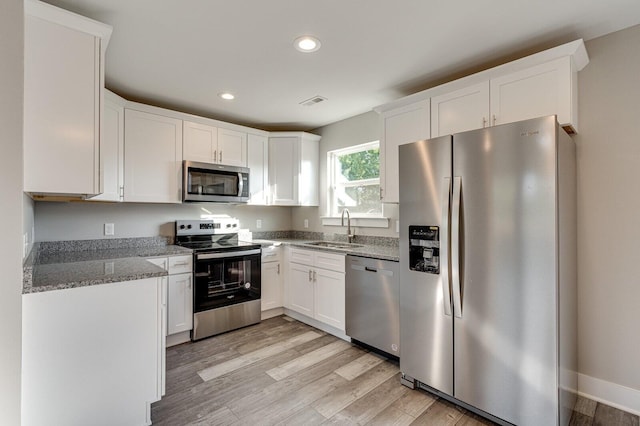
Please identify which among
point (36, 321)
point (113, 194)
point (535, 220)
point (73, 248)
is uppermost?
point (113, 194)

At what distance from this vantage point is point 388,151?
9.55 feet

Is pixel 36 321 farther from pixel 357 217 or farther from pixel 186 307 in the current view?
pixel 357 217

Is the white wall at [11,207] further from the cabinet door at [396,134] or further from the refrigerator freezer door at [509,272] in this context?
the cabinet door at [396,134]

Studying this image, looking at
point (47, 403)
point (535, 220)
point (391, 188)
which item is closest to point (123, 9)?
point (47, 403)

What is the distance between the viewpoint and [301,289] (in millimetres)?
3465

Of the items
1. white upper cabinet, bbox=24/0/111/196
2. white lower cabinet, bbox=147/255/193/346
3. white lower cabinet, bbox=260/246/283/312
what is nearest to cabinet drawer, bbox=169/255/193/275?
white lower cabinet, bbox=147/255/193/346

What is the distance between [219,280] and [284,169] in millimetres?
1645

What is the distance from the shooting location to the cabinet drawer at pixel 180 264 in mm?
2891

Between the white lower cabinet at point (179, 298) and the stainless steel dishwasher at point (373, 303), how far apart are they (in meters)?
1.56

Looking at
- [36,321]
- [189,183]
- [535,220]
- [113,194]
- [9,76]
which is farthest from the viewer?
[189,183]

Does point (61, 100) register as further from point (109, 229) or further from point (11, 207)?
point (109, 229)

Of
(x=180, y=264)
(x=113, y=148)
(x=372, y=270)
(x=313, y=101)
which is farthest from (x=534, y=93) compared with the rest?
(x=113, y=148)

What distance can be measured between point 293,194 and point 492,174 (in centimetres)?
263

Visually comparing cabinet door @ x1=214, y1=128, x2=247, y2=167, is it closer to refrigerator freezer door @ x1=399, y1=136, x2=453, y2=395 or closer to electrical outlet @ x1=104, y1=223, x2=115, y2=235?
electrical outlet @ x1=104, y1=223, x2=115, y2=235
